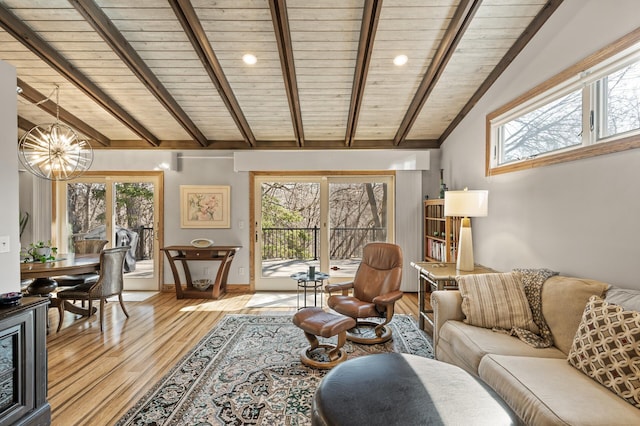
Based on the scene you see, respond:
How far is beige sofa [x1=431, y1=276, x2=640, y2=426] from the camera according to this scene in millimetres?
→ 1451

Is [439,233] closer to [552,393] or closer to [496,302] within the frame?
[496,302]

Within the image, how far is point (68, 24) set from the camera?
2.92 meters

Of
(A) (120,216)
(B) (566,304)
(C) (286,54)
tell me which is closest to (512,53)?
(C) (286,54)

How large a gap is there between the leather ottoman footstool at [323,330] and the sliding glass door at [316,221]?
256 cm

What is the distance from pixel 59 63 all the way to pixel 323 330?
3.69 m

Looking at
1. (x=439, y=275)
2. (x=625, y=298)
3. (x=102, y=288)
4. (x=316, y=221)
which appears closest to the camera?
(x=625, y=298)

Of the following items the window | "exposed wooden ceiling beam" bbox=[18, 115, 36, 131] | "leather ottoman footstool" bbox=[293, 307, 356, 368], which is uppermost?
"exposed wooden ceiling beam" bbox=[18, 115, 36, 131]

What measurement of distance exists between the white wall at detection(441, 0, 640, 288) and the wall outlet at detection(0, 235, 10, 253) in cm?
402

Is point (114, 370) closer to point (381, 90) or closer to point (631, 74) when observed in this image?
point (381, 90)

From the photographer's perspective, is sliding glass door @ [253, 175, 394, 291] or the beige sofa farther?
sliding glass door @ [253, 175, 394, 291]

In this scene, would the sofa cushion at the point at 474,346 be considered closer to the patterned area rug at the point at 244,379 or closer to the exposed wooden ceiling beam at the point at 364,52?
the patterned area rug at the point at 244,379

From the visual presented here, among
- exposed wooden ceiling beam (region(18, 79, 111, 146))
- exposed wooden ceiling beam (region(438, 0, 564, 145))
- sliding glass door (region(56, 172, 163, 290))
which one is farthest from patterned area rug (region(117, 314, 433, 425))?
exposed wooden ceiling beam (region(18, 79, 111, 146))

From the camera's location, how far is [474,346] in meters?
2.19

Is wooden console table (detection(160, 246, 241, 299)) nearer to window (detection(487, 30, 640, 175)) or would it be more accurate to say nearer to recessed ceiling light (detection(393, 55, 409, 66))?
recessed ceiling light (detection(393, 55, 409, 66))
